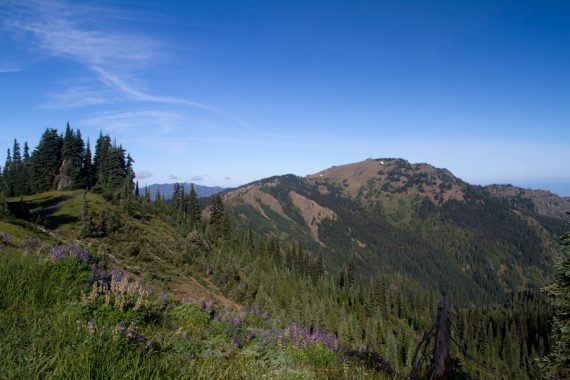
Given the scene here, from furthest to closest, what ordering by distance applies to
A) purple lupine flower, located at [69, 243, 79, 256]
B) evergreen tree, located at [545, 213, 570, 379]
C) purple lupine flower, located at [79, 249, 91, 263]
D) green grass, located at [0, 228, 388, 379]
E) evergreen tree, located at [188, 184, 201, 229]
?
evergreen tree, located at [188, 184, 201, 229] → evergreen tree, located at [545, 213, 570, 379] → purple lupine flower, located at [69, 243, 79, 256] → purple lupine flower, located at [79, 249, 91, 263] → green grass, located at [0, 228, 388, 379]

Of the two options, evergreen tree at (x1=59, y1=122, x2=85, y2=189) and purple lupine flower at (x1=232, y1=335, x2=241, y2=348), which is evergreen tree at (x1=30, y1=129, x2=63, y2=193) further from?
purple lupine flower at (x1=232, y1=335, x2=241, y2=348)

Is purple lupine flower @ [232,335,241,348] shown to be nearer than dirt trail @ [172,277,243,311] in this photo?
Yes

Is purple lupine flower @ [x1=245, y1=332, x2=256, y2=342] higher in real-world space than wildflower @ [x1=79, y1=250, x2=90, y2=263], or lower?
lower

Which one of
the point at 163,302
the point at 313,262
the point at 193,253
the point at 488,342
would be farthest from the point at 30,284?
the point at 488,342

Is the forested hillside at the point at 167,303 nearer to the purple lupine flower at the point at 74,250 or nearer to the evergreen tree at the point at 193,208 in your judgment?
the purple lupine flower at the point at 74,250

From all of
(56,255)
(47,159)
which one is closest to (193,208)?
(47,159)

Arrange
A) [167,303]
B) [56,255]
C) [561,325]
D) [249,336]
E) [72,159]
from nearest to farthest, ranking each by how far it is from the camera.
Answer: [56,255] → [249,336] → [167,303] → [561,325] → [72,159]

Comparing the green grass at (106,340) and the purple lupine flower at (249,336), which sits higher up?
the green grass at (106,340)

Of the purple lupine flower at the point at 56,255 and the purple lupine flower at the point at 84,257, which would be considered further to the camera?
the purple lupine flower at the point at 84,257

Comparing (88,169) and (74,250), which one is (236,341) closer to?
(74,250)

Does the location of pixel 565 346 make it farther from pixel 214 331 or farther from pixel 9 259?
pixel 9 259

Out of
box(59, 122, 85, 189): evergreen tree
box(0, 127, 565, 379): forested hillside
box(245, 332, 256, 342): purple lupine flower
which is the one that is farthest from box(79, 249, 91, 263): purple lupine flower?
box(59, 122, 85, 189): evergreen tree

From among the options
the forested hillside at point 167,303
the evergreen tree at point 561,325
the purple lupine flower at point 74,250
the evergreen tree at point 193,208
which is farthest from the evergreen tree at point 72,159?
the evergreen tree at point 561,325

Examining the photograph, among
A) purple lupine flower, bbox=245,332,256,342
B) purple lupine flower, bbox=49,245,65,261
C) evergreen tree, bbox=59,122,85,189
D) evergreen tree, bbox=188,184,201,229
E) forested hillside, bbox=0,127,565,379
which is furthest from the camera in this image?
evergreen tree, bbox=188,184,201,229
